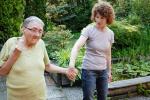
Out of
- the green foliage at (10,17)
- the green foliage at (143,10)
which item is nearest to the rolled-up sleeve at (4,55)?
the green foliage at (10,17)

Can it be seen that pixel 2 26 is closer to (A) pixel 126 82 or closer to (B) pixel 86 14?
(A) pixel 126 82

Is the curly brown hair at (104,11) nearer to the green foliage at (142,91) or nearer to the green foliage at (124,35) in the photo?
the green foliage at (142,91)

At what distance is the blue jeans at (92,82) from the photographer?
4.66m

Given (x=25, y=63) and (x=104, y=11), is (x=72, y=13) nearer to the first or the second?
(x=104, y=11)

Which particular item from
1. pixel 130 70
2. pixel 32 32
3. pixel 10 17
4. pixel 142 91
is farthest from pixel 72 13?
pixel 32 32

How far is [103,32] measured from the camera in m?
4.69

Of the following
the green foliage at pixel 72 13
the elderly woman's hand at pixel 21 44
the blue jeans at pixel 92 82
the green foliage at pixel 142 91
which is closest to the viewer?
the elderly woman's hand at pixel 21 44

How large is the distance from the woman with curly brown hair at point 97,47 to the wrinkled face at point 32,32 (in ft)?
3.90

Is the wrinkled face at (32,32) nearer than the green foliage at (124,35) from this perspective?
Yes

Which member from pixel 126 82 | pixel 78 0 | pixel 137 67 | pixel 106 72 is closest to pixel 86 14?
pixel 78 0

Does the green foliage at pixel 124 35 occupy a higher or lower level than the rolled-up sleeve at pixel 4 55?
lower

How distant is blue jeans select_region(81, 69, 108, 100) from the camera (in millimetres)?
4664

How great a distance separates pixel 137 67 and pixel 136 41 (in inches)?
66.5

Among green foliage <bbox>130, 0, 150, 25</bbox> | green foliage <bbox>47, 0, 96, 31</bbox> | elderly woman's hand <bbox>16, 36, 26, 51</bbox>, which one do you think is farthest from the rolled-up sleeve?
Result: green foliage <bbox>130, 0, 150, 25</bbox>
